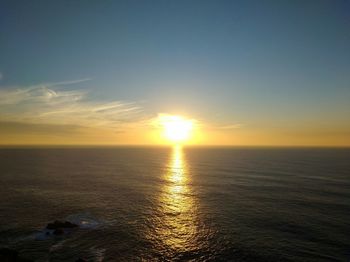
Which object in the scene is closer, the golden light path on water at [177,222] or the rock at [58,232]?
the golden light path on water at [177,222]

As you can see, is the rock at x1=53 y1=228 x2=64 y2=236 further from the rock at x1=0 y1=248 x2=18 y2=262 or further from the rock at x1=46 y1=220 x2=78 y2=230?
the rock at x1=0 y1=248 x2=18 y2=262

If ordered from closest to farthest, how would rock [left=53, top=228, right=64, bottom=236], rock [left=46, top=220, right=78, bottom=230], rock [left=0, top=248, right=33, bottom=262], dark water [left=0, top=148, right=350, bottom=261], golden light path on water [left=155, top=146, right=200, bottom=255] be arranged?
rock [left=0, top=248, right=33, bottom=262] < dark water [left=0, top=148, right=350, bottom=261] < golden light path on water [left=155, top=146, right=200, bottom=255] < rock [left=53, top=228, right=64, bottom=236] < rock [left=46, top=220, right=78, bottom=230]

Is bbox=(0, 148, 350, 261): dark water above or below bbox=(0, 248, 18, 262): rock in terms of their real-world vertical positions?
below

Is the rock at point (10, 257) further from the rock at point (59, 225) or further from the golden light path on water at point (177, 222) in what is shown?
the golden light path on water at point (177, 222)

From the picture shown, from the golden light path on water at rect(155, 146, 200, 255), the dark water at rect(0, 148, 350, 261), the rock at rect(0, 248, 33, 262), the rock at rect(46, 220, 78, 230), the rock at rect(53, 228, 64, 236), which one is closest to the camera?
the rock at rect(0, 248, 33, 262)

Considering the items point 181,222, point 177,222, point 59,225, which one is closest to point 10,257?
point 59,225

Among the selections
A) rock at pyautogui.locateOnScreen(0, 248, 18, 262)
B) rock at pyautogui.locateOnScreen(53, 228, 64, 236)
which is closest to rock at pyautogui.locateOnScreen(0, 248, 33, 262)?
rock at pyautogui.locateOnScreen(0, 248, 18, 262)

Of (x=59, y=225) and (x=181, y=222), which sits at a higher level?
(x=59, y=225)

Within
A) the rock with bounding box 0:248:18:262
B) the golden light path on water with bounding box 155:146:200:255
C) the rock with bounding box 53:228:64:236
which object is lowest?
the golden light path on water with bounding box 155:146:200:255

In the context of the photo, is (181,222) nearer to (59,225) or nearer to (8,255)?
(59,225)

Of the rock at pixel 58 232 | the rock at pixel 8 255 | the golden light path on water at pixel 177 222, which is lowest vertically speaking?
the golden light path on water at pixel 177 222

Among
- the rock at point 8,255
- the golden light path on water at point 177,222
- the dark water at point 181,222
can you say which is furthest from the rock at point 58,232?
the golden light path on water at point 177,222
